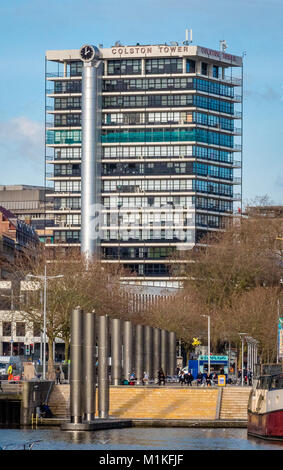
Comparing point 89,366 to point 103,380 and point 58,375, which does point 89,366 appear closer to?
point 103,380

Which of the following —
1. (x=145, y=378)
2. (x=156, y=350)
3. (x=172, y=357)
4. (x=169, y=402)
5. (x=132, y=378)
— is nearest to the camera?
(x=169, y=402)

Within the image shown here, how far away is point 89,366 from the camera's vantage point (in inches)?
3593

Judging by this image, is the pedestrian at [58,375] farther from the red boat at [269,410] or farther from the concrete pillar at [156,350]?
the red boat at [269,410]

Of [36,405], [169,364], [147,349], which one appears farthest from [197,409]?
[169,364]

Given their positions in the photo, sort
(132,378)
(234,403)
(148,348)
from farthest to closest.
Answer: (148,348) → (132,378) → (234,403)

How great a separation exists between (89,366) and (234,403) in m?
17.1

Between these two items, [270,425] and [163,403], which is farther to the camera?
[163,403]

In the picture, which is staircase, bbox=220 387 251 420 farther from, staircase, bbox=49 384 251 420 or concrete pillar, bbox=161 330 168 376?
concrete pillar, bbox=161 330 168 376

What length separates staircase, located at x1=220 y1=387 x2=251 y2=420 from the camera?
101 metres

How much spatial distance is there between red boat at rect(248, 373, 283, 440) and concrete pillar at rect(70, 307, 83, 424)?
13379 mm

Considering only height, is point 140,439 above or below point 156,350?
below

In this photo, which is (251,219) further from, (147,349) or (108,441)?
(108,441)

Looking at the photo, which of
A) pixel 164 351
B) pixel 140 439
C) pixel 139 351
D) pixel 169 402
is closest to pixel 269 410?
pixel 140 439

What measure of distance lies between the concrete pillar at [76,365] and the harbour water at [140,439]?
6.55ft
